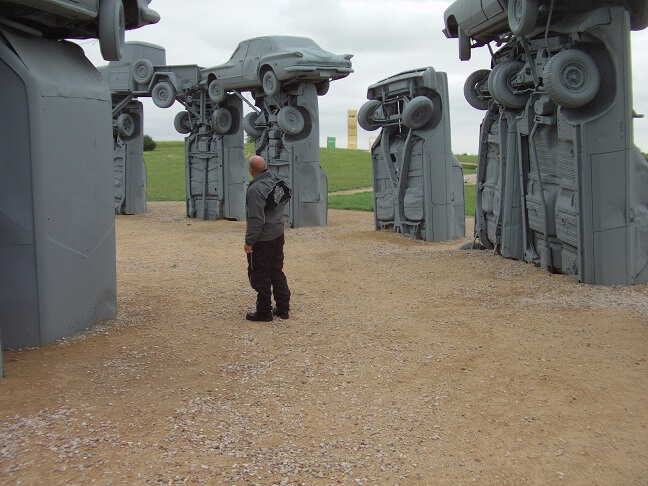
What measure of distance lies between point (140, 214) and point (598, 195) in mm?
14798

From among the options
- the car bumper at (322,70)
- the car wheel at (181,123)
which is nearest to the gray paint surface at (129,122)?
the car wheel at (181,123)

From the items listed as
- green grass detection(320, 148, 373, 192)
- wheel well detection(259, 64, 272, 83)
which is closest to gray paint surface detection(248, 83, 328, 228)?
wheel well detection(259, 64, 272, 83)

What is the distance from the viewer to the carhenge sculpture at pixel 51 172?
261 inches

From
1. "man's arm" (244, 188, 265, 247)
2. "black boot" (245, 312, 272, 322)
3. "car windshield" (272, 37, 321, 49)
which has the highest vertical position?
"car windshield" (272, 37, 321, 49)

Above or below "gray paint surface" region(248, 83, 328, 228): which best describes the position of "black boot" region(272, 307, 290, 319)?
below

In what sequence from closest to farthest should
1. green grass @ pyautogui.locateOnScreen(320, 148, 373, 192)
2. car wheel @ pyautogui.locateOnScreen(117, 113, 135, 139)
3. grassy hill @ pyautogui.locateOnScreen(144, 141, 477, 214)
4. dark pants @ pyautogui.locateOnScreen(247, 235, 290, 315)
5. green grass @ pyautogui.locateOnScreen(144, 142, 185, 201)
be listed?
dark pants @ pyautogui.locateOnScreen(247, 235, 290, 315)
car wheel @ pyautogui.locateOnScreen(117, 113, 135, 139)
grassy hill @ pyautogui.locateOnScreen(144, 141, 477, 214)
green grass @ pyautogui.locateOnScreen(144, 142, 185, 201)
green grass @ pyautogui.locateOnScreen(320, 148, 373, 192)

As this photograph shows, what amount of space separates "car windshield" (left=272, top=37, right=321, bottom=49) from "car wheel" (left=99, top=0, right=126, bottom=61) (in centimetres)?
911

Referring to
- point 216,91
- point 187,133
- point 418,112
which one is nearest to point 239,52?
point 216,91

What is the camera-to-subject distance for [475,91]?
12.0m

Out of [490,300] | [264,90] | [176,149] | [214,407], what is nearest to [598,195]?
[490,300]

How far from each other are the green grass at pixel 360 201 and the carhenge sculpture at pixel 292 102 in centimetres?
421

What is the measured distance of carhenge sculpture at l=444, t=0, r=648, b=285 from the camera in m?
8.64

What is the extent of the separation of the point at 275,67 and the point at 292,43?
105 centimetres

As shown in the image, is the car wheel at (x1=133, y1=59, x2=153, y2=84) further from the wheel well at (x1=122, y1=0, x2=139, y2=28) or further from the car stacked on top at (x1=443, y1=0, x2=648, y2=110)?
the wheel well at (x1=122, y1=0, x2=139, y2=28)
